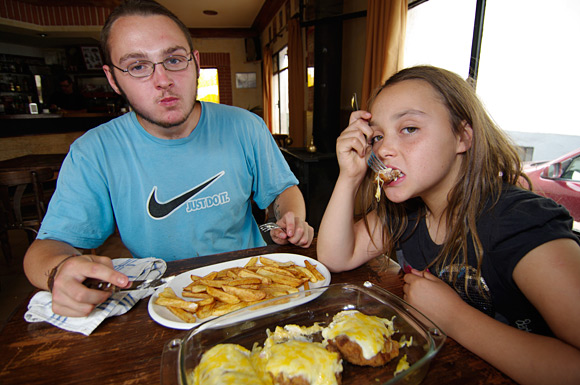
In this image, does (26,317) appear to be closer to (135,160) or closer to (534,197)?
(135,160)

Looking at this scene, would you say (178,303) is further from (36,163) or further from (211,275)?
(36,163)

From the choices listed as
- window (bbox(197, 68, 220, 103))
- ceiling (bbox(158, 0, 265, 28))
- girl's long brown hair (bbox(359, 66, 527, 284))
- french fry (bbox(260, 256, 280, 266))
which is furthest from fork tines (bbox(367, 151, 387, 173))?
window (bbox(197, 68, 220, 103))

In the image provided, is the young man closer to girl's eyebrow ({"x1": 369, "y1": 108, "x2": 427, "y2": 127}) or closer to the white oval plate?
the white oval plate

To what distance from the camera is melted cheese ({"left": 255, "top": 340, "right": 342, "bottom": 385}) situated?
66 cm

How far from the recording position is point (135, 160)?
1.61 meters

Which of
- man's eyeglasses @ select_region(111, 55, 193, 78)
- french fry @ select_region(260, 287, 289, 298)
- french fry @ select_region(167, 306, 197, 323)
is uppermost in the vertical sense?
man's eyeglasses @ select_region(111, 55, 193, 78)

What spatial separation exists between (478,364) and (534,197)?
59 cm

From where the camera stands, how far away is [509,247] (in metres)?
0.93

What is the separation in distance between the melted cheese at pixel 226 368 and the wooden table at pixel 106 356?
0.13 m

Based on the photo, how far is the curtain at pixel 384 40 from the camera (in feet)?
10.7

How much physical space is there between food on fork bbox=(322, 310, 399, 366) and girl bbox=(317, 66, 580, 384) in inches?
8.3

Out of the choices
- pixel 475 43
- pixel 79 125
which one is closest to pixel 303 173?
pixel 475 43

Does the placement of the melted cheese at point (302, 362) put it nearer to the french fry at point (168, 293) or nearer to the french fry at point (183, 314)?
the french fry at point (183, 314)

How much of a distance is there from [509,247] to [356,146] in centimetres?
61
